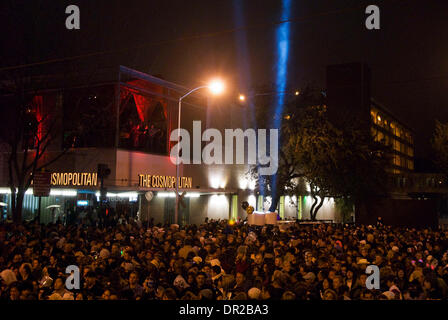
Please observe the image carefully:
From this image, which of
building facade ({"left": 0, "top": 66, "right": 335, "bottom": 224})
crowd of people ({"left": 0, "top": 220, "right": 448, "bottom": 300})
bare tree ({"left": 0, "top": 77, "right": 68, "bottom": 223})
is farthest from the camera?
building facade ({"left": 0, "top": 66, "right": 335, "bottom": 224})

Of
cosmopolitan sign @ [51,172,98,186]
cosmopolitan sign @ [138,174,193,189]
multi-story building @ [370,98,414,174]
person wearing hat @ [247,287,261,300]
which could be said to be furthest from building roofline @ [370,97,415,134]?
person wearing hat @ [247,287,261,300]

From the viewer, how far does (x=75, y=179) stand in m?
30.1

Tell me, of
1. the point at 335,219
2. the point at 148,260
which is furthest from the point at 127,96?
the point at 335,219

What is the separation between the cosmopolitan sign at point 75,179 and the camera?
29703mm

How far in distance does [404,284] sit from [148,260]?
Answer: 5.74m

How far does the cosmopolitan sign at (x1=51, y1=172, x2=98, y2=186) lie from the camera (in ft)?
97.5

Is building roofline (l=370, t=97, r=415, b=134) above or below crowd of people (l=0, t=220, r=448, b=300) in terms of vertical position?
above

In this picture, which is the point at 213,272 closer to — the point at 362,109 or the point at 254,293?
the point at 254,293

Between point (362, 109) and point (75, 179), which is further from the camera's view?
point (362, 109)

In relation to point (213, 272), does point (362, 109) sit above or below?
above

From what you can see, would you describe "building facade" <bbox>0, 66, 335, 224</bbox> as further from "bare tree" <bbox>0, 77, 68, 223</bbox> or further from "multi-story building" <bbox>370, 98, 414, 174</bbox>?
"multi-story building" <bbox>370, 98, 414, 174</bbox>

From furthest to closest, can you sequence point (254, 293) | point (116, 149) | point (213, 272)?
1. point (116, 149)
2. point (213, 272)
3. point (254, 293)

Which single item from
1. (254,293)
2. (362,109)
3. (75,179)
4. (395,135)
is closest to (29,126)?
(75,179)

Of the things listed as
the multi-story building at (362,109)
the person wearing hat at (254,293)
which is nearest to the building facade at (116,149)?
the multi-story building at (362,109)
